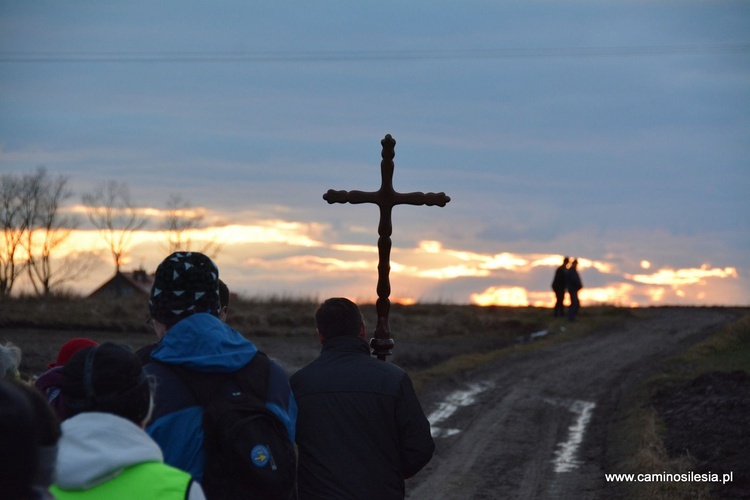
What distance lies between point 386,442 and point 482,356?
18.0 metres

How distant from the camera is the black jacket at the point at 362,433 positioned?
17.1ft

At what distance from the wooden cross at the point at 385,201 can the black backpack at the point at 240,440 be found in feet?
10.7

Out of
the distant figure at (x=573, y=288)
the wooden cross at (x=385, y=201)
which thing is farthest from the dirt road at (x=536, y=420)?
the distant figure at (x=573, y=288)

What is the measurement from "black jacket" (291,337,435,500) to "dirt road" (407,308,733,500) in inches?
222

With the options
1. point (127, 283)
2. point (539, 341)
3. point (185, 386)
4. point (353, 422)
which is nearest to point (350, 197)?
point (353, 422)

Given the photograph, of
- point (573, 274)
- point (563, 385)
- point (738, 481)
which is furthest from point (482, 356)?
point (738, 481)

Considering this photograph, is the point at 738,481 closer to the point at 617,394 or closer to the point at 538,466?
the point at 538,466

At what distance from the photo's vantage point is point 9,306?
119 feet

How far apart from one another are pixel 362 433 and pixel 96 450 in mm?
2806

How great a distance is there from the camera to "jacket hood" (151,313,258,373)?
3.87m

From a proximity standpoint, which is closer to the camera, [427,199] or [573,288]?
[427,199]

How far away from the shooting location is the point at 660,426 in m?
14.0

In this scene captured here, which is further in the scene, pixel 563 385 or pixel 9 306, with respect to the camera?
pixel 9 306

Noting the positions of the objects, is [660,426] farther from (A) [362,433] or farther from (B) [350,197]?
(A) [362,433]
